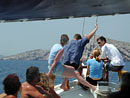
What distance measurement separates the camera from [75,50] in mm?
4406

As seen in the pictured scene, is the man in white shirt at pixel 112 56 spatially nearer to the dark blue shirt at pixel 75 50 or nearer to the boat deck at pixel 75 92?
the dark blue shirt at pixel 75 50

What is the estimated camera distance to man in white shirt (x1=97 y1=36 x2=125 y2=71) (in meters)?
4.23

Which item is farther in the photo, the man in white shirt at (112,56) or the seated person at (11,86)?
the man in white shirt at (112,56)

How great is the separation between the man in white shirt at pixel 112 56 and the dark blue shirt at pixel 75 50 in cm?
39

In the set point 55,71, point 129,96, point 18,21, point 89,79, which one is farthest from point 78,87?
point 129,96

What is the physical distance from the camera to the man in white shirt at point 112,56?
13.9ft

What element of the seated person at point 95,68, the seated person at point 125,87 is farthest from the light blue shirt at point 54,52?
the seated person at point 125,87

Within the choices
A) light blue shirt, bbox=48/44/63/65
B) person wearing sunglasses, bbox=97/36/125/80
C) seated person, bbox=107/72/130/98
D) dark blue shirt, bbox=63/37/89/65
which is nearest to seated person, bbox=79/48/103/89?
person wearing sunglasses, bbox=97/36/125/80

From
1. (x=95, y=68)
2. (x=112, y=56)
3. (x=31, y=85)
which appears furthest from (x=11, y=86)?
(x=95, y=68)

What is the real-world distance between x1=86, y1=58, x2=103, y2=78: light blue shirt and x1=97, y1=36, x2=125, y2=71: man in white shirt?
26 centimetres

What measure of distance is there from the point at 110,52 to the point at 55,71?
1.19m

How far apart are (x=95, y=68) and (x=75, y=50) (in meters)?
0.62

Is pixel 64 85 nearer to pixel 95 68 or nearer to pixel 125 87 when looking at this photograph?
pixel 95 68

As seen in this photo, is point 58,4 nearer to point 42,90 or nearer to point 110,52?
point 42,90
